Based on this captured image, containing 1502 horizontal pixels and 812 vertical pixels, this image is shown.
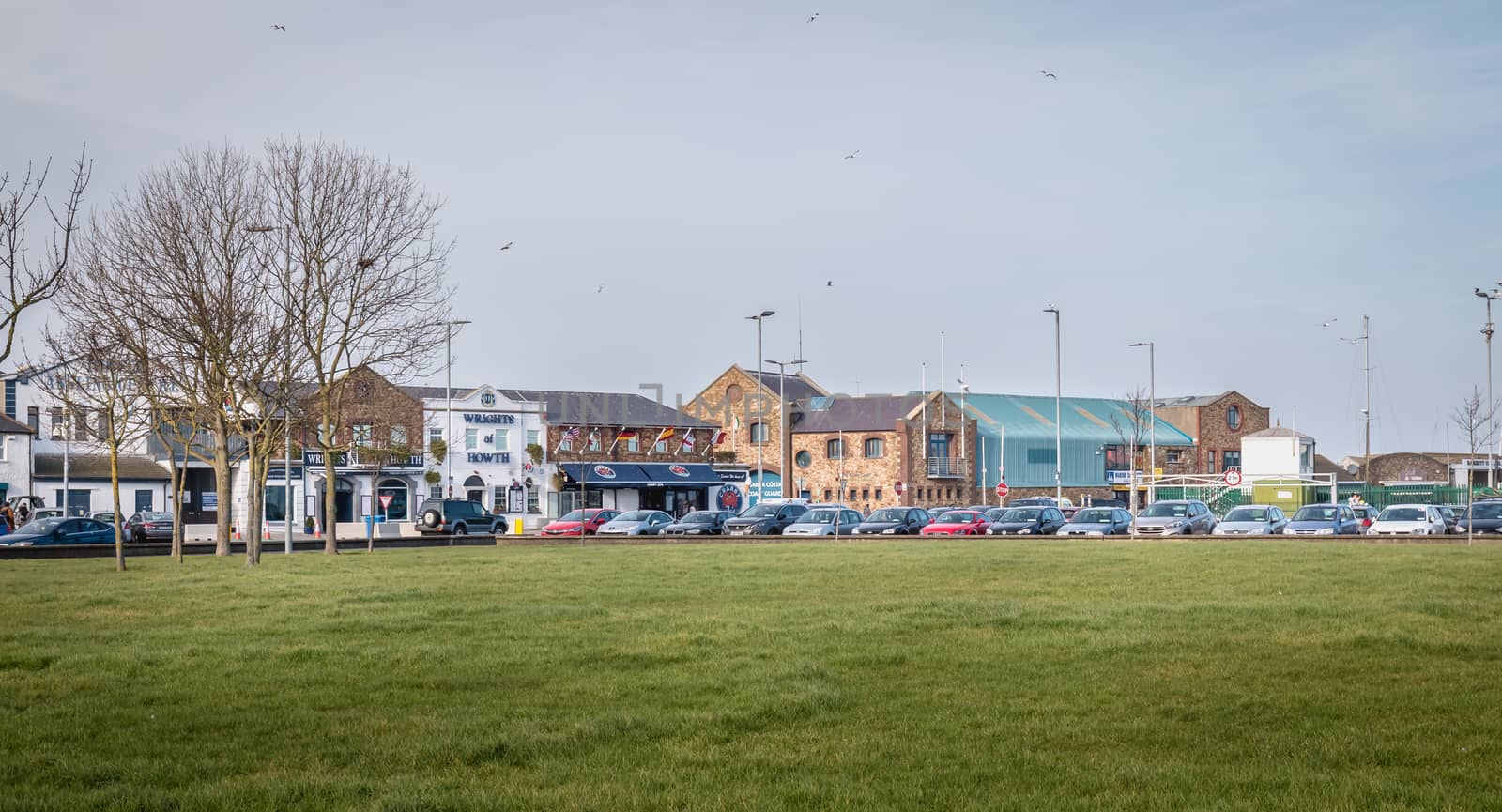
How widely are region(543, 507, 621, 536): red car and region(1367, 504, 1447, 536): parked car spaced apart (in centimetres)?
2819

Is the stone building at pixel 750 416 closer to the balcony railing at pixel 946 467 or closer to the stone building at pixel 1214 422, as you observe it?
the balcony railing at pixel 946 467

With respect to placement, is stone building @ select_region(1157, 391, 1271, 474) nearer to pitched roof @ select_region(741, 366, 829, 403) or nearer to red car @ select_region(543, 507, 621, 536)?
pitched roof @ select_region(741, 366, 829, 403)

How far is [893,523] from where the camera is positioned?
55.3 m

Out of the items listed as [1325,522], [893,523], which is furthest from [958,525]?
[1325,522]

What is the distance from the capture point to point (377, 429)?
6588cm

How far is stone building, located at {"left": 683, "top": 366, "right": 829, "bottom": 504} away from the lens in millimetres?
92875

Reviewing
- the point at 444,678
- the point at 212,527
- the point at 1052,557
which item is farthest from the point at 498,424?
the point at 444,678

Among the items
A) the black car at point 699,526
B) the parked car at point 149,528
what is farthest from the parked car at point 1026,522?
the parked car at point 149,528

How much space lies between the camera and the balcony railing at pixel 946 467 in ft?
301

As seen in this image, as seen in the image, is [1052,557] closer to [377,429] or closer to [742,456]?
[377,429]

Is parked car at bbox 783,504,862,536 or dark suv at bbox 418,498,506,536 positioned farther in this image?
dark suv at bbox 418,498,506,536

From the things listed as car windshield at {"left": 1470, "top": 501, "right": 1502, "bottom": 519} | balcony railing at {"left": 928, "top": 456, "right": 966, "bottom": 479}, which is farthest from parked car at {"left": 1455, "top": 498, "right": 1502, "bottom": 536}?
balcony railing at {"left": 928, "top": 456, "right": 966, "bottom": 479}

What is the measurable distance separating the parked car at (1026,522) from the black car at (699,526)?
10.0m

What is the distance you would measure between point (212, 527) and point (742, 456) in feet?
130
